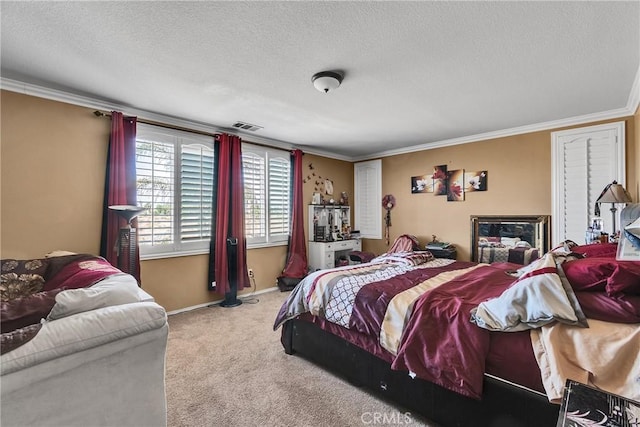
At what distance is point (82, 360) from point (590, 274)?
2.43 meters

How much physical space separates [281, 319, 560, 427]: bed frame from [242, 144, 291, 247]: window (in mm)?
2278

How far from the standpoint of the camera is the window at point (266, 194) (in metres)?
4.48

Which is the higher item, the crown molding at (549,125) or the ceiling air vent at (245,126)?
the ceiling air vent at (245,126)

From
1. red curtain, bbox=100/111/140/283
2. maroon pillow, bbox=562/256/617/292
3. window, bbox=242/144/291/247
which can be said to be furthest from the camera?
window, bbox=242/144/291/247

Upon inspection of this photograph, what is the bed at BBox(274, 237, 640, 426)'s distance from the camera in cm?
138

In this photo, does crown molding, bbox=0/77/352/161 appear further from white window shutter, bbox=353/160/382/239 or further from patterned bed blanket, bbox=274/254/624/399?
patterned bed blanket, bbox=274/254/624/399

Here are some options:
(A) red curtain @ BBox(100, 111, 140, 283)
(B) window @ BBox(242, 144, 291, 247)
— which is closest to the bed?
(A) red curtain @ BBox(100, 111, 140, 283)

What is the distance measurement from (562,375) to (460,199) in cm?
367

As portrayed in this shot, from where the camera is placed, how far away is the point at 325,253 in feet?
16.8

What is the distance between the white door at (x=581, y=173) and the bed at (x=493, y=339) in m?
1.70

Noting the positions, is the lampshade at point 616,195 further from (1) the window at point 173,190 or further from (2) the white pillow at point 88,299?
(1) the window at point 173,190

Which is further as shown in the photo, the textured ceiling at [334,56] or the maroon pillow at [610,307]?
the textured ceiling at [334,56]

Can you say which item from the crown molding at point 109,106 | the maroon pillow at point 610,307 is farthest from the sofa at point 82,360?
the crown molding at point 109,106

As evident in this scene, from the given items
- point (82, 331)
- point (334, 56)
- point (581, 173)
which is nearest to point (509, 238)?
point (581, 173)
